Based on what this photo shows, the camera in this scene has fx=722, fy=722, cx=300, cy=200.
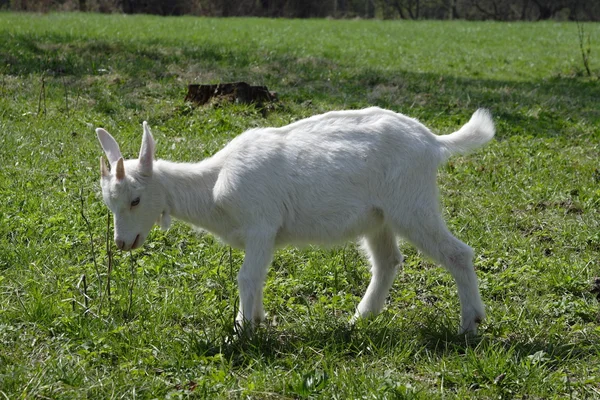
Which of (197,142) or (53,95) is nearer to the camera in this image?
(197,142)

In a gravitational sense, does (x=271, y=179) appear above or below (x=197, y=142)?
above

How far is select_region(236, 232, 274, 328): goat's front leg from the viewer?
4301mm

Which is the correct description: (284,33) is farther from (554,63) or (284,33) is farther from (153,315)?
(153,315)

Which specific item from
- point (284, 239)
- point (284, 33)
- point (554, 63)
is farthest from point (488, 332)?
point (284, 33)

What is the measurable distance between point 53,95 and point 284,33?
14110 mm

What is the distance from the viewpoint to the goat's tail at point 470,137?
4.74 m

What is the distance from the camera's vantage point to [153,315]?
4574 millimetres

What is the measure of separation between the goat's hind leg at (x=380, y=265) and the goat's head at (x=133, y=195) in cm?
147

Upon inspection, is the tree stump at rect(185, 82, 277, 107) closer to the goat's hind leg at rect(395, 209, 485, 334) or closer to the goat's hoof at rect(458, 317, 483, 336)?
the goat's hind leg at rect(395, 209, 485, 334)

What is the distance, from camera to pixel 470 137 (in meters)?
4.80

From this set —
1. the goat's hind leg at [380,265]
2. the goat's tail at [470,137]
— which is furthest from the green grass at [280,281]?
the goat's tail at [470,137]

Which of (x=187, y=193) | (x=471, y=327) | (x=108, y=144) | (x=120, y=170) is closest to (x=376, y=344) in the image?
(x=471, y=327)

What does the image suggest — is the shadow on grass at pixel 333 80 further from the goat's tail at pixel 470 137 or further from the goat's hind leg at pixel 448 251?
the goat's hind leg at pixel 448 251

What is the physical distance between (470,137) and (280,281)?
5.69 ft
